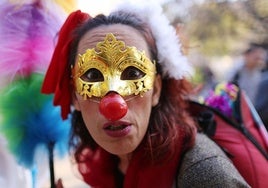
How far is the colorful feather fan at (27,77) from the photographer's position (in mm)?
1210

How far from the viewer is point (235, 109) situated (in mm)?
1323

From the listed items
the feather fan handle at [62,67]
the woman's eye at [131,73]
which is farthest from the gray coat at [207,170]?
the feather fan handle at [62,67]

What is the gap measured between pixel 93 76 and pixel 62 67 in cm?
14

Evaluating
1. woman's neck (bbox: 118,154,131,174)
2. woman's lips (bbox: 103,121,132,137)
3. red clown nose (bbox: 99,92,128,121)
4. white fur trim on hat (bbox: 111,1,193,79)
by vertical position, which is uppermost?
white fur trim on hat (bbox: 111,1,193,79)

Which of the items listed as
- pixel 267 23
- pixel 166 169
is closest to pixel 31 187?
pixel 166 169

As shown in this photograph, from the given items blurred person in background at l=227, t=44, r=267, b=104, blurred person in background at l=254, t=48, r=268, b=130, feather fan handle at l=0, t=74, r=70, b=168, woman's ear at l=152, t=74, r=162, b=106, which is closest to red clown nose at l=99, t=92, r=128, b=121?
woman's ear at l=152, t=74, r=162, b=106

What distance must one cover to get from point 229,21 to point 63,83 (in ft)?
11.4

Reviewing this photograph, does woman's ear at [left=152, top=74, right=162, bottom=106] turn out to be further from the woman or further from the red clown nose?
the red clown nose

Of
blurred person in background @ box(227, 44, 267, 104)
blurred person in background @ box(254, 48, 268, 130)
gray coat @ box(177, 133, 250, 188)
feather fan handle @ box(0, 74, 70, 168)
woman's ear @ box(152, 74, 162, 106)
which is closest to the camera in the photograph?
gray coat @ box(177, 133, 250, 188)

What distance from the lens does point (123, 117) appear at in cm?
100

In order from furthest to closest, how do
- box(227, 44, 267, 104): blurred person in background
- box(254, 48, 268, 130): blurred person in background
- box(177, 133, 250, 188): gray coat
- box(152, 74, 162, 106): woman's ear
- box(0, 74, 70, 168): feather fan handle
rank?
box(227, 44, 267, 104): blurred person in background
box(254, 48, 268, 130): blurred person in background
box(0, 74, 70, 168): feather fan handle
box(152, 74, 162, 106): woman's ear
box(177, 133, 250, 188): gray coat

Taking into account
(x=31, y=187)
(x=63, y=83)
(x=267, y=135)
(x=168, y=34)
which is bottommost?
(x=31, y=187)

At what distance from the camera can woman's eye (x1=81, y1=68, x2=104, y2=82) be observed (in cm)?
103

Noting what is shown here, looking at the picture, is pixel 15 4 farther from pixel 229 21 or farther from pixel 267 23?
pixel 229 21
